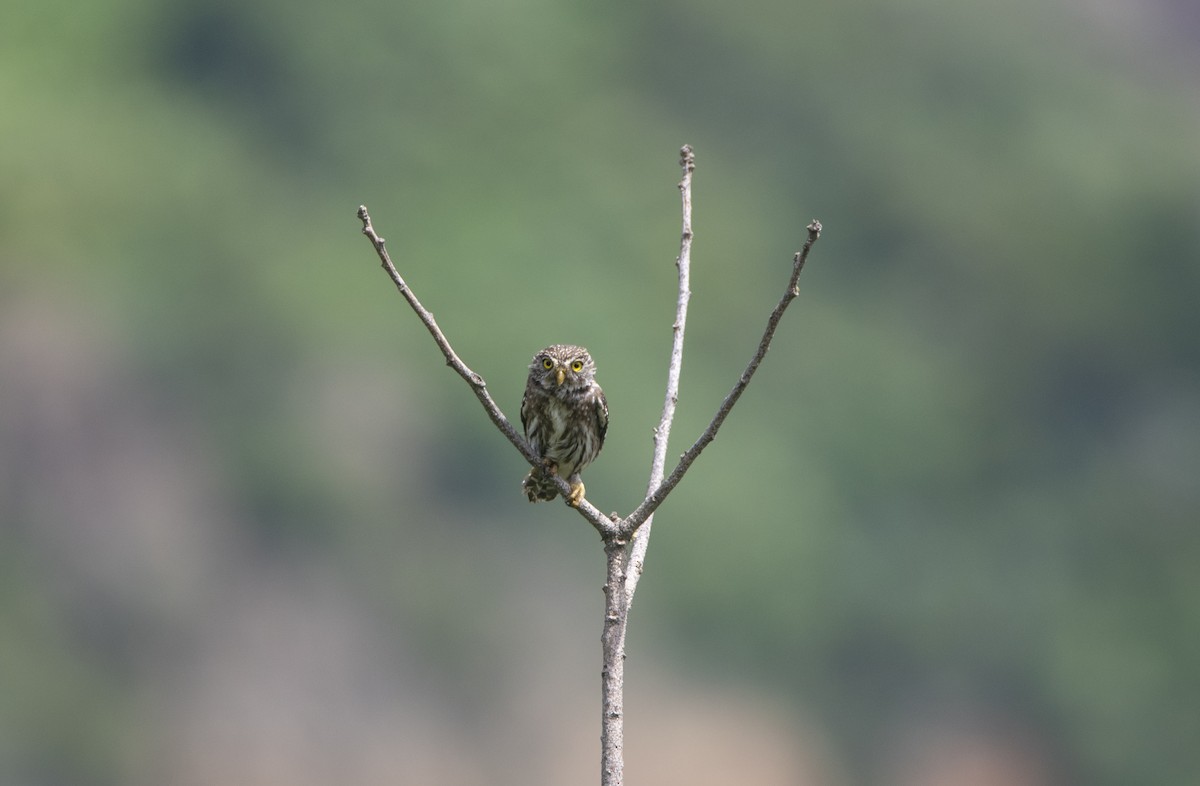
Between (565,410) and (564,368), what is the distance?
207 millimetres

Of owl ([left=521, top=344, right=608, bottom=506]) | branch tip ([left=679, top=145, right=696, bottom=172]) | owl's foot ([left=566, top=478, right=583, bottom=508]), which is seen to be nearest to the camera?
owl's foot ([left=566, top=478, right=583, bottom=508])

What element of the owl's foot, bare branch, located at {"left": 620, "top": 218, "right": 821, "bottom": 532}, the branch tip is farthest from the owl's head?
bare branch, located at {"left": 620, "top": 218, "right": 821, "bottom": 532}

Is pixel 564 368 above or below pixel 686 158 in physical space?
above

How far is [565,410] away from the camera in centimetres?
666

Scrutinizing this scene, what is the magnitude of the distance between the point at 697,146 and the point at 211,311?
305 inches

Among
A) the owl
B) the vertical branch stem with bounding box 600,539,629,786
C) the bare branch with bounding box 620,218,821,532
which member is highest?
the owl

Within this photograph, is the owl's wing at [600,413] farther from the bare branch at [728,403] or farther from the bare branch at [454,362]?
the bare branch at [728,403]

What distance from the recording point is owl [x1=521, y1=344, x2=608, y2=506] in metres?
6.64

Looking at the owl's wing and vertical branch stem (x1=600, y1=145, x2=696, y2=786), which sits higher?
the owl's wing

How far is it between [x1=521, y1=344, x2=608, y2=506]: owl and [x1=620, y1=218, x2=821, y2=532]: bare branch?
2.89 m

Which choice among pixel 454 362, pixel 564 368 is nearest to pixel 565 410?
pixel 564 368

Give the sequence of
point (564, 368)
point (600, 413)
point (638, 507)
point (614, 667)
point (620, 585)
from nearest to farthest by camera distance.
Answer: point (614, 667), point (620, 585), point (638, 507), point (564, 368), point (600, 413)

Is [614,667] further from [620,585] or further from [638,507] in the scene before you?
[638,507]

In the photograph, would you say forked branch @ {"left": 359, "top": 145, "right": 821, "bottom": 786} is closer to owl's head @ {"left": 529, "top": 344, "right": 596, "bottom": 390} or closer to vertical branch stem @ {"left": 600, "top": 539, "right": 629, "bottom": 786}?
vertical branch stem @ {"left": 600, "top": 539, "right": 629, "bottom": 786}
